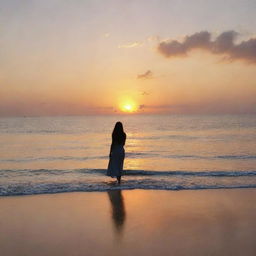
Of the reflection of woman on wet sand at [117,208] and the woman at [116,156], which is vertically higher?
the woman at [116,156]

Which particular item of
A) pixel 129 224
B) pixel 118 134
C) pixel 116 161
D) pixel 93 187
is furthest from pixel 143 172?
pixel 129 224

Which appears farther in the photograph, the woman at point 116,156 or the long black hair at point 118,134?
the woman at point 116,156

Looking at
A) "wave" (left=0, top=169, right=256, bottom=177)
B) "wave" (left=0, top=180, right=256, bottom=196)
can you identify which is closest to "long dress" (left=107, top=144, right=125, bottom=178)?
"wave" (left=0, top=180, right=256, bottom=196)

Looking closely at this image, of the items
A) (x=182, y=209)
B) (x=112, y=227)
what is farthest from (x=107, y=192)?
(x=112, y=227)

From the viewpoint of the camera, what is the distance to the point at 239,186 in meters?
10.7

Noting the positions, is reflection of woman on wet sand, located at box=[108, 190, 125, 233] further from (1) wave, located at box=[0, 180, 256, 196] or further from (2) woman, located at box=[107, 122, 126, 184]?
(2) woman, located at box=[107, 122, 126, 184]

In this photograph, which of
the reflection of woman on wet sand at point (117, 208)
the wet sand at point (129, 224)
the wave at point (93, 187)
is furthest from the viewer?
the wave at point (93, 187)

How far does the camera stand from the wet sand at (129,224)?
533 centimetres

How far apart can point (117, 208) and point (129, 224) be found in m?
1.35

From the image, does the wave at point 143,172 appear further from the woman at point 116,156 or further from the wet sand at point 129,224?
the wet sand at point 129,224

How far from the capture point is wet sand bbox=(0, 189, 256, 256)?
5328 millimetres

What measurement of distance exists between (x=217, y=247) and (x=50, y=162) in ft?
47.8

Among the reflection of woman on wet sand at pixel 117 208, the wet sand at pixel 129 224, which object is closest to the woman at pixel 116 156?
the reflection of woman on wet sand at pixel 117 208

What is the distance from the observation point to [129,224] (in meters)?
6.59
